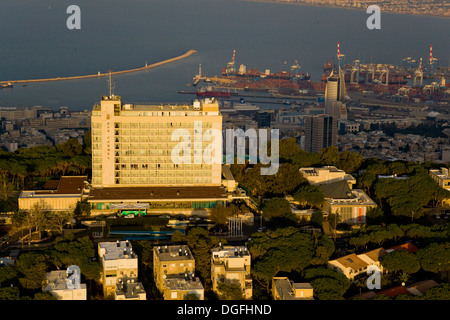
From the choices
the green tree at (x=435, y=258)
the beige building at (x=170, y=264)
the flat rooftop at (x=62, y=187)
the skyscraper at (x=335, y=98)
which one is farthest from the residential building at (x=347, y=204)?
the skyscraper at (x=335, y=98)

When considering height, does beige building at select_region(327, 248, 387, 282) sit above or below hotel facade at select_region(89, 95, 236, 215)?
below

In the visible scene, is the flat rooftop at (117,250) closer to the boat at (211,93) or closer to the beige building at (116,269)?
the beige building at (116,269)

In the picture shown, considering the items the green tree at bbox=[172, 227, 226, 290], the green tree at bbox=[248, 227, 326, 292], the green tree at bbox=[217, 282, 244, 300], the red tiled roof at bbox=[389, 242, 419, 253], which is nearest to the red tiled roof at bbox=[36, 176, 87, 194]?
the green tree at bbox=[172, 227, 226, 290]

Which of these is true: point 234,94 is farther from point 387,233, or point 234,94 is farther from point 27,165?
point 387,233

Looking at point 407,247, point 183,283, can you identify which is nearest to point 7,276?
point 183,283

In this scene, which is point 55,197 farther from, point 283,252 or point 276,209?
point 283,252

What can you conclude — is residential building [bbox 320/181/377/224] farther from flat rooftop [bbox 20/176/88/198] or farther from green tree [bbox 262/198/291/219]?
flat rooftop [bbox 20/176/88/198]

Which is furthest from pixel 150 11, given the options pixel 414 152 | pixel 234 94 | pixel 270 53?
pixel 414 152
